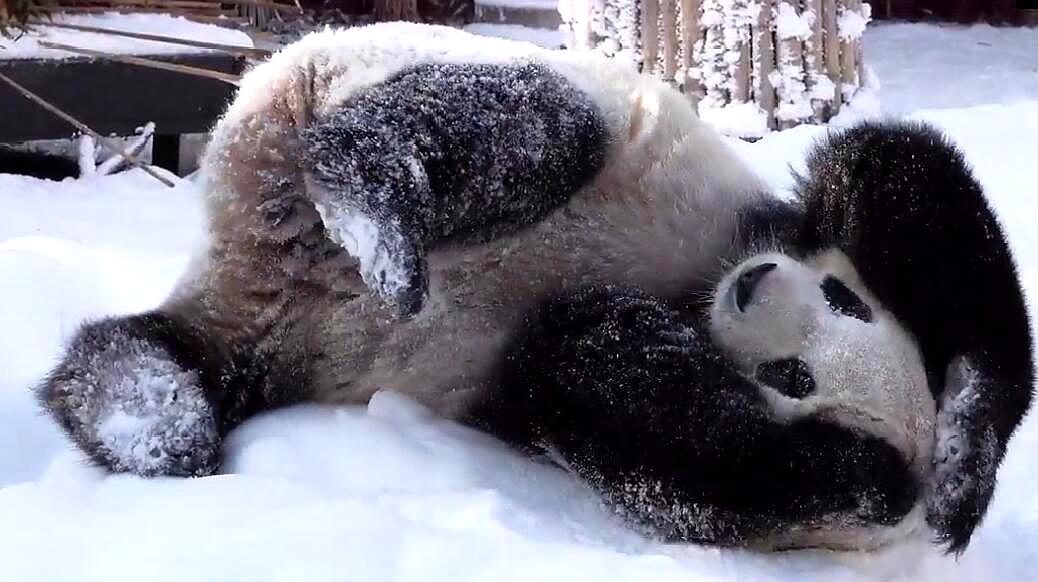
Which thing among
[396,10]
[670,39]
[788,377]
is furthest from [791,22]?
[396,10]

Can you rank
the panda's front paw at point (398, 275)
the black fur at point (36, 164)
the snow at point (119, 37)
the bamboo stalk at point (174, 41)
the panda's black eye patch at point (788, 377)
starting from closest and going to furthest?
the panda's front paw at point (398, 275)
the panda's black eye patch at point (788, 377)
the bamboo stalk at point (174, 41)
the snow at point (119, 37)
the black fur at point (36, 164)

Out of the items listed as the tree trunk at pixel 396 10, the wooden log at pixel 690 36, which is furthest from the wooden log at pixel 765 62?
the tree trunk at pixel 396 10

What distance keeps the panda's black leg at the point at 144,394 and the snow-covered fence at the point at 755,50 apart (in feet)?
7.81

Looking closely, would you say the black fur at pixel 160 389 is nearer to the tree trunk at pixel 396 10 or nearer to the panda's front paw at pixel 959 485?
the panda's front paw at pixel 959 485

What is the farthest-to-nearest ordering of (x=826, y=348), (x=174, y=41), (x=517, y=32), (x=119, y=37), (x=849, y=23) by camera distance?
(x=517, y=32) → (x=119, y=37) → (x=174, y=41) → (x=849, y=23) → (x=826, y=348)

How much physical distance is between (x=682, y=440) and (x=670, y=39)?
2.50 m

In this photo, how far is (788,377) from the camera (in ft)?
4.94

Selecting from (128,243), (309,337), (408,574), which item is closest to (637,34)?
(128,243)

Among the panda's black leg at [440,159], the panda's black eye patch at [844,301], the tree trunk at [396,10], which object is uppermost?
the tree trunk at [396,10]

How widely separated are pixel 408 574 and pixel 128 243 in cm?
286

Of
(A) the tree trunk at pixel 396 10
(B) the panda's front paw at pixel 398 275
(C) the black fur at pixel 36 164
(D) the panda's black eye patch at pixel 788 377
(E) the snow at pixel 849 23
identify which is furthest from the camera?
(A) the tree trunk at pixel 396 10

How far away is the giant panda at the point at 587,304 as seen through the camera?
1.42 meters

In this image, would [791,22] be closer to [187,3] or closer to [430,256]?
[430,256]

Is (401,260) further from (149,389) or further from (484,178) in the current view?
(149,389)
